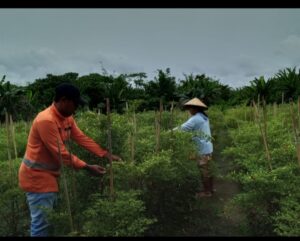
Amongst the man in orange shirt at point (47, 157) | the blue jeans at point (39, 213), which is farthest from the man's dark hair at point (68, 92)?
the blue jeans at point (39, 213)

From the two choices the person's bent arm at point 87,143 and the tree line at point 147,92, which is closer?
the person's bent arm at point 87,143

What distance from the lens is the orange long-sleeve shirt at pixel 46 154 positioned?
4.37m

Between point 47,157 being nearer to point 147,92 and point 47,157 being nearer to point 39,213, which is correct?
point 39,213

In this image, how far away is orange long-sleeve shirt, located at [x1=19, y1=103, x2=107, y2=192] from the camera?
4.37m

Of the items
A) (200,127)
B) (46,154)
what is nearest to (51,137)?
(46,154)

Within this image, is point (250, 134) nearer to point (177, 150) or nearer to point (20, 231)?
point (177, 150)

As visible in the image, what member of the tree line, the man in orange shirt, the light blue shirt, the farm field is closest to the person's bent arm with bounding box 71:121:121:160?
the farm field

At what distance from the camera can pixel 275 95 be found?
1108 inches

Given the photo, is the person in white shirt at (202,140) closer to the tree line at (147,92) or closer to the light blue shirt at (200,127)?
the light blue shirt at (200,127)

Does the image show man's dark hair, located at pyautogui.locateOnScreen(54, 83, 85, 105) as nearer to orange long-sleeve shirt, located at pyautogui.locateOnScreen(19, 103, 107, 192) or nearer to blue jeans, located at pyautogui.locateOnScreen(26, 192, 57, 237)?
orange long-sleeve shirt, located at pyautogui.locateOnScreen(19, 103, 107, 192)

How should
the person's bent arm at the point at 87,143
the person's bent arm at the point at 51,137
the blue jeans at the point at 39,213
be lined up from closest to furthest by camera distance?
the person's bent arm at the point at 51,137 < the blue jeans at the point at 39,213 < the person's bent arm at the point at 87,143

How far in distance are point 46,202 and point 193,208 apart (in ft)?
8.11

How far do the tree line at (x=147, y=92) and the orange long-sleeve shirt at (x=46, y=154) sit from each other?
19.6 meters

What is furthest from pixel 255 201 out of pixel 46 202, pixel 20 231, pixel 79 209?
pixel 20 231
